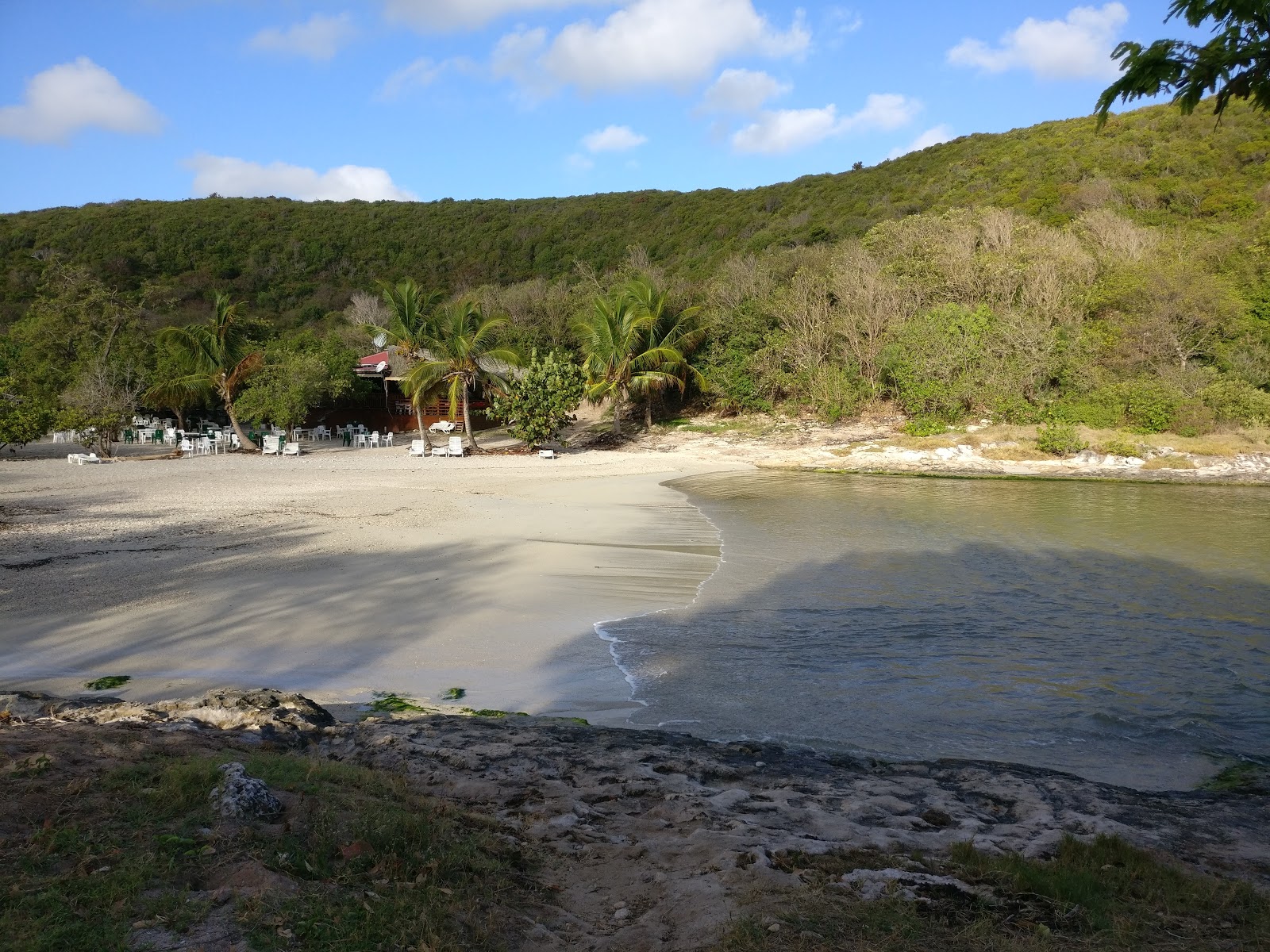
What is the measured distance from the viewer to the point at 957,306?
2762 centimetres

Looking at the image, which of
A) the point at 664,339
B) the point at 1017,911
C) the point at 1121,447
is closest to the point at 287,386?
the point at 664,339

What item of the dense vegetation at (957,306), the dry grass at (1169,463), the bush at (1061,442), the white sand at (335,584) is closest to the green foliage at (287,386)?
the dense vegetation at (957,306)

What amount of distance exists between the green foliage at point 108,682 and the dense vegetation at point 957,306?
17452 millimetres

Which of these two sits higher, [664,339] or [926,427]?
[664,339]

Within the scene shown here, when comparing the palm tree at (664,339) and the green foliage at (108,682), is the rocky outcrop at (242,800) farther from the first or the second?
the palm tree at (664,339)

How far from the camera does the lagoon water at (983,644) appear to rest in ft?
20.1

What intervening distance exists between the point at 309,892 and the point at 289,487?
1561 centimetres

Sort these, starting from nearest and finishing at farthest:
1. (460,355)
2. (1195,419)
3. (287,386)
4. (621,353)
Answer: (1195,419) < (287,386) < (460,355) < (621,353)

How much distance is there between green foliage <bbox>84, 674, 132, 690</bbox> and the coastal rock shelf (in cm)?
65

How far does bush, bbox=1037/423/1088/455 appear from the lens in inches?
953

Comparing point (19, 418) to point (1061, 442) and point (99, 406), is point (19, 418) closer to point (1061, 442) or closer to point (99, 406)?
point (99, 406)

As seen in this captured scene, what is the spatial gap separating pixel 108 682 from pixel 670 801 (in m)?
4.62

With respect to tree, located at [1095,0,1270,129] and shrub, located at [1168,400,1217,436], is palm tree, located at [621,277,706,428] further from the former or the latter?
tree, located at [1095,0,1270,129]

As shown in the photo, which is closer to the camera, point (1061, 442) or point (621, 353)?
point (1061, 442)
